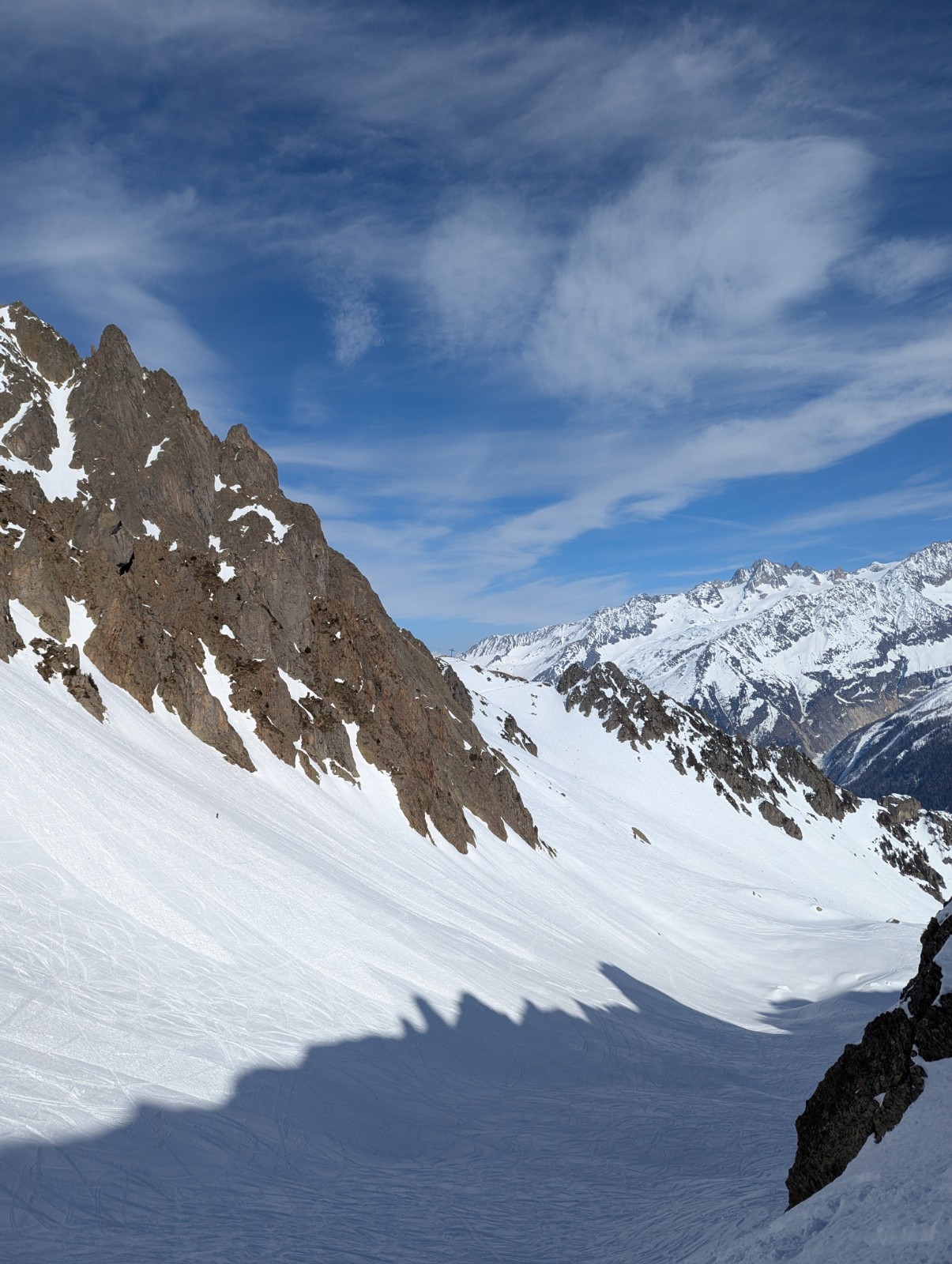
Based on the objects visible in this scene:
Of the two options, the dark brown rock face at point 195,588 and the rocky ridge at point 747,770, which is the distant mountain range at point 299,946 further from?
the rocky ridge at point 747,770

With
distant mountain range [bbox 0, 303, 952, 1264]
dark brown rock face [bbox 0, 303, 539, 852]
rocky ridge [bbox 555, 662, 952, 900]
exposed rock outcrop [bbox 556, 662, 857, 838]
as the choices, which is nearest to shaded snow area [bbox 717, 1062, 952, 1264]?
distant mountain range [bbox 0, 303, 952, 1264]

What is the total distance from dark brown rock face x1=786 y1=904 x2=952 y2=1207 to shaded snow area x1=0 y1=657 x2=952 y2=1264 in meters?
0.81

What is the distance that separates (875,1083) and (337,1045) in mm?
14073

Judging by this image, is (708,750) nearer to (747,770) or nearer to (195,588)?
(747,770)

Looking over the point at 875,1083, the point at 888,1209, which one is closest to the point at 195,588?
the point at 875,1083

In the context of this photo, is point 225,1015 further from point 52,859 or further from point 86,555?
point 86,555

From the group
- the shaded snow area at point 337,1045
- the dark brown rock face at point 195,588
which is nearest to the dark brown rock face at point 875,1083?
the shaded snow area at point 337,1045

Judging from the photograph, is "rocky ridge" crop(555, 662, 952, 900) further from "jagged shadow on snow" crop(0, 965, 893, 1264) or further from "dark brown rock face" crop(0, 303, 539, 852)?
"jagged shadow on snow" crop(0, 965, 893, 1264)

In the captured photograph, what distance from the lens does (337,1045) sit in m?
19.9

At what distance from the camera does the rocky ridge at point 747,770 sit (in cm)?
13312

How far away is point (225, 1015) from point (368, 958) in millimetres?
7584

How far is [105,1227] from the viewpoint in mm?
10875

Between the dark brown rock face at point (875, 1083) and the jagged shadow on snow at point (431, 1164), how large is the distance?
5.31ft

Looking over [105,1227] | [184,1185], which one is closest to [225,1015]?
[184,1185]
